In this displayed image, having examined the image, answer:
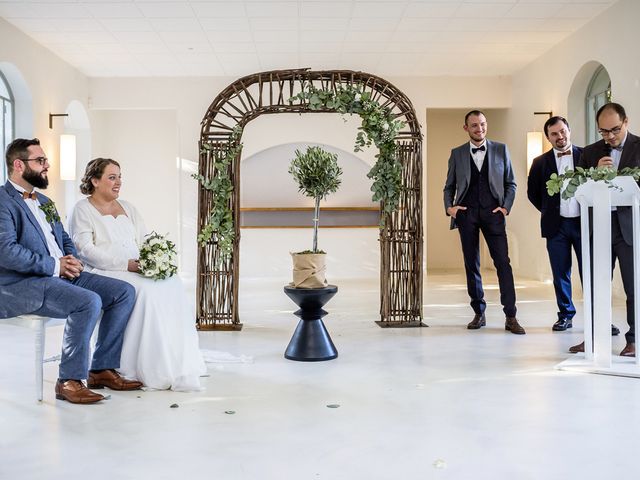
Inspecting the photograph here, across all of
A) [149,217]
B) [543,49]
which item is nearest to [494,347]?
[543,49]

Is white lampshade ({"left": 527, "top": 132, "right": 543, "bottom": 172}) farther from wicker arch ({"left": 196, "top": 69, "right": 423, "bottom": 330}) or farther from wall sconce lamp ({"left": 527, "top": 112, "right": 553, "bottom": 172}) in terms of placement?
wicker arch ({"left": 196, "top": 69, "right": 423, "bottom": 330})

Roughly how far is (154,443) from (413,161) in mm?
3884

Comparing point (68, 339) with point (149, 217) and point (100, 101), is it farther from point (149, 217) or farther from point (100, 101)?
point (149, 217)

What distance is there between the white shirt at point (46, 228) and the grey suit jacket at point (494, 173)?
3.14 meters

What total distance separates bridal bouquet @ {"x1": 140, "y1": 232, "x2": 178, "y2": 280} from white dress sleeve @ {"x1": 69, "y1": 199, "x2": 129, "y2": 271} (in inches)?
6.1

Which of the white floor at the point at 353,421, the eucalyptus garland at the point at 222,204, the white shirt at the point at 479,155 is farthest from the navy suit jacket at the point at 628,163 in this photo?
the eucalyptus garland at the point at 222,204

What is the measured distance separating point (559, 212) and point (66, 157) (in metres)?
7.16

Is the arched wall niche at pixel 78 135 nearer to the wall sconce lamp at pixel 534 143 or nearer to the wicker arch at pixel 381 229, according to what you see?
the wicker arch at pixel 381 229

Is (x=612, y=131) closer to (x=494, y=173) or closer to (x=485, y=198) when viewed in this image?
(x=494, y=173)

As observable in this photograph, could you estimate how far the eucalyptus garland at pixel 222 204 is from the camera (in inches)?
231

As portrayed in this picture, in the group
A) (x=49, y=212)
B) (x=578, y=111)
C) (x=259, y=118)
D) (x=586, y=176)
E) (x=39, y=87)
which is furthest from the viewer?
(x=259, y=118)

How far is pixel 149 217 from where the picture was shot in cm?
1320

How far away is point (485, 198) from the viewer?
5.58 m

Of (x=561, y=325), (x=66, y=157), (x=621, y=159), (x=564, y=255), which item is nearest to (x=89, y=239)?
(x=621, y=159)
